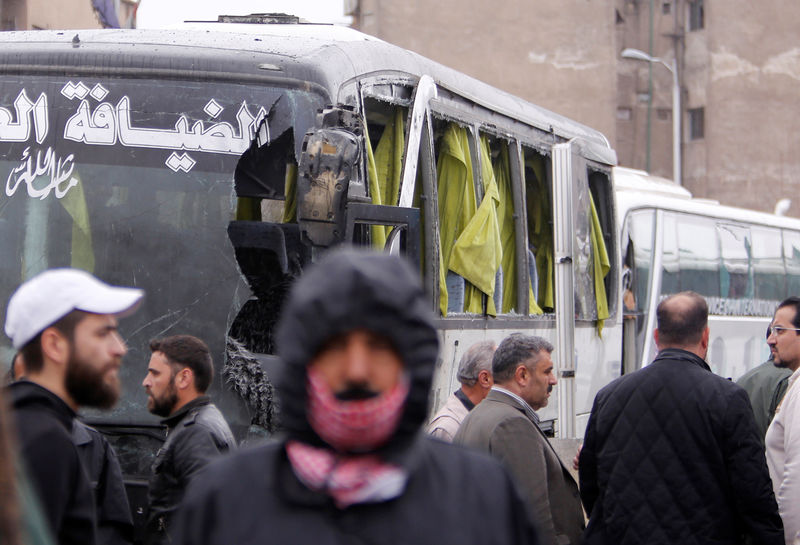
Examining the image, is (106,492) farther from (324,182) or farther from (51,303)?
(324,182)

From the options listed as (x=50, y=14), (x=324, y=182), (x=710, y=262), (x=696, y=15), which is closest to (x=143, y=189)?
(x=324, y=182)

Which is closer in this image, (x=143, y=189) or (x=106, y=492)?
(x=106, y=492)

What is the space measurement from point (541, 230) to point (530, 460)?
4693 millimetres

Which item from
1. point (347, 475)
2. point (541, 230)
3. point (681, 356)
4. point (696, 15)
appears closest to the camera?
point (347, 475)

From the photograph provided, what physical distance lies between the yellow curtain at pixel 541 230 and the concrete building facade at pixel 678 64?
99.3 ft

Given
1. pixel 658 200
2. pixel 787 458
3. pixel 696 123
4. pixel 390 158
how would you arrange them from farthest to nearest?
pixel 696 123
pixel 658 200
pixel 390 158
pixel 787 458

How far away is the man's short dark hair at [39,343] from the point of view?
11.1ft

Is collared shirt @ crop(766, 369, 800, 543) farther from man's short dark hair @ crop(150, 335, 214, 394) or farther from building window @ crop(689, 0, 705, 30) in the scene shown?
building window @ crop(689, 0, 705, 30)

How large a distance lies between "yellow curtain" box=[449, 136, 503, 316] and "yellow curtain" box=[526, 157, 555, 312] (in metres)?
1.25

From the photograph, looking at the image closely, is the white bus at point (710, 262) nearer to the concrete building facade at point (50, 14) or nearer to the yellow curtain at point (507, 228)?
the yellow curtain at point (507, 228)

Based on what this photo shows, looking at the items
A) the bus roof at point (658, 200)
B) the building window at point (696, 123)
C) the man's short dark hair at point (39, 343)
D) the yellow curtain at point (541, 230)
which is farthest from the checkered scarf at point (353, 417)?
the building window at point (696, 123)

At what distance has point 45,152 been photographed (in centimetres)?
616

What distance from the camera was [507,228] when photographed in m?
8.88

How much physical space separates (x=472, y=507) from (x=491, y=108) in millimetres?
6673
